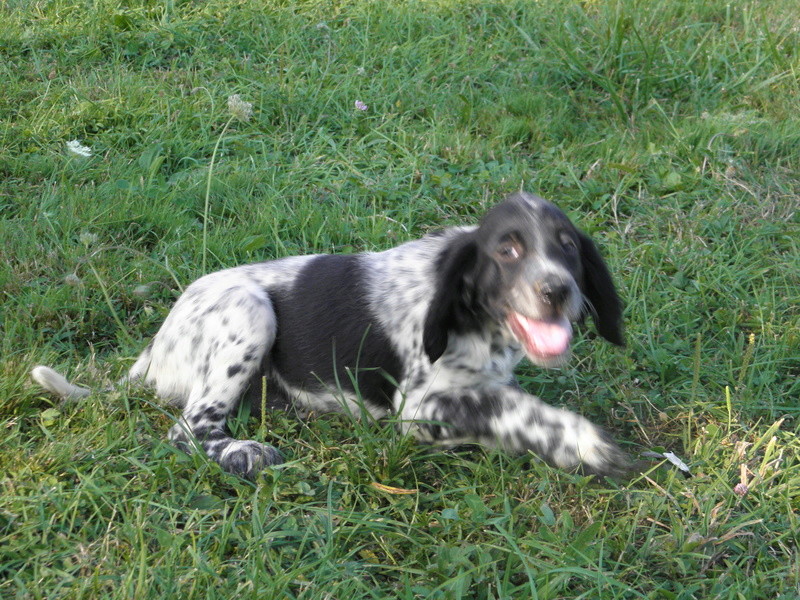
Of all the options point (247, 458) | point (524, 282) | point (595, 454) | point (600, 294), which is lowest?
point (247, 458)

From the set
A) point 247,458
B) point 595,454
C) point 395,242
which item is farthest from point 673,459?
point 395,242

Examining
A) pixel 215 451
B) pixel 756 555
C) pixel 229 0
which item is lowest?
pixel 215 451

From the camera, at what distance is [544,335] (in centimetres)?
303

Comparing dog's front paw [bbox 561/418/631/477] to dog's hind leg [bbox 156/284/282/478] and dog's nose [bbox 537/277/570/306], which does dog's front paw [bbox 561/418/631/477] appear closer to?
dog's nose [bbox 537/277/570/306]

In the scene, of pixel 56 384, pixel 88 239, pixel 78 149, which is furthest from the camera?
pixel 78 149

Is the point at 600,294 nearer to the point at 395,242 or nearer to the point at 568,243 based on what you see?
the point at 568,243

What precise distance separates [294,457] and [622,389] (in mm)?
1317

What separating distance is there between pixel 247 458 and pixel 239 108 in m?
2.52

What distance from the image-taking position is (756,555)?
9.37ft

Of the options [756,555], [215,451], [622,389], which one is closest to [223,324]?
[215,451]

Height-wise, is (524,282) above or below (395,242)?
above

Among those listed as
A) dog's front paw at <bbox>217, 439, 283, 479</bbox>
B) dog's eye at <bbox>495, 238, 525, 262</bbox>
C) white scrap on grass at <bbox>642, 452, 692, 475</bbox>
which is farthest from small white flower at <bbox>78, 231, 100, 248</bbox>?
white scrap on grass at <bbox>642, 452, 692, 475</bbox>

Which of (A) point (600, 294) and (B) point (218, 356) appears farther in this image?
Result: (B) point (218, 356)

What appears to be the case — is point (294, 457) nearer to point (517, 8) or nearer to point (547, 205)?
point (547, 205)
